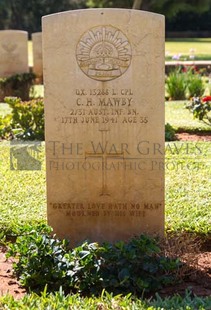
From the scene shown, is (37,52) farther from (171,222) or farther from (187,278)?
(187,278)

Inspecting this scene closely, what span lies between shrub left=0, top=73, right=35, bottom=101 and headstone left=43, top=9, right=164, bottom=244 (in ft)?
32.3

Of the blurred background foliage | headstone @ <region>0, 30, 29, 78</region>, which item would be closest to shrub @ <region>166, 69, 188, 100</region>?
headstone @ <region>0, 30, 29, 78</region>

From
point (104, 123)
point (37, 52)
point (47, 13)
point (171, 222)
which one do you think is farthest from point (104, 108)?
point (47, 13)

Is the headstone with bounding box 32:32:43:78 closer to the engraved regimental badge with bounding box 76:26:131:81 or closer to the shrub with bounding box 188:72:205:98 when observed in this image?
the shrub with bounding box 188:72:205:98

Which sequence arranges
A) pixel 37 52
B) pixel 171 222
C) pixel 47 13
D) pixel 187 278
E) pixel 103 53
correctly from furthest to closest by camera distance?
pixel 47 13, pixel 37 52, pixel 171 222, pixel 103 53, pixel 187 278

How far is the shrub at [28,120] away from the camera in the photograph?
8.52 m

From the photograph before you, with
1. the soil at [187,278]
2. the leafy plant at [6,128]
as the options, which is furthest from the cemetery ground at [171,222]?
the leafy plant at [6,128]

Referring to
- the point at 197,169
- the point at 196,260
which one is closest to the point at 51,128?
the point at 196,260

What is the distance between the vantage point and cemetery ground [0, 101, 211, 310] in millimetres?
3270

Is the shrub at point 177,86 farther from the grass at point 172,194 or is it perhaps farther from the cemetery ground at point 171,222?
the grass at point 172,194

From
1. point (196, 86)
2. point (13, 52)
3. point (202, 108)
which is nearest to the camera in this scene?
point (202, 108)

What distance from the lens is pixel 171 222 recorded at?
4816 mm

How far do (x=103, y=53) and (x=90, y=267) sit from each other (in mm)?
1453

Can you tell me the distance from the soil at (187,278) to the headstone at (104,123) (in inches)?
16.5
